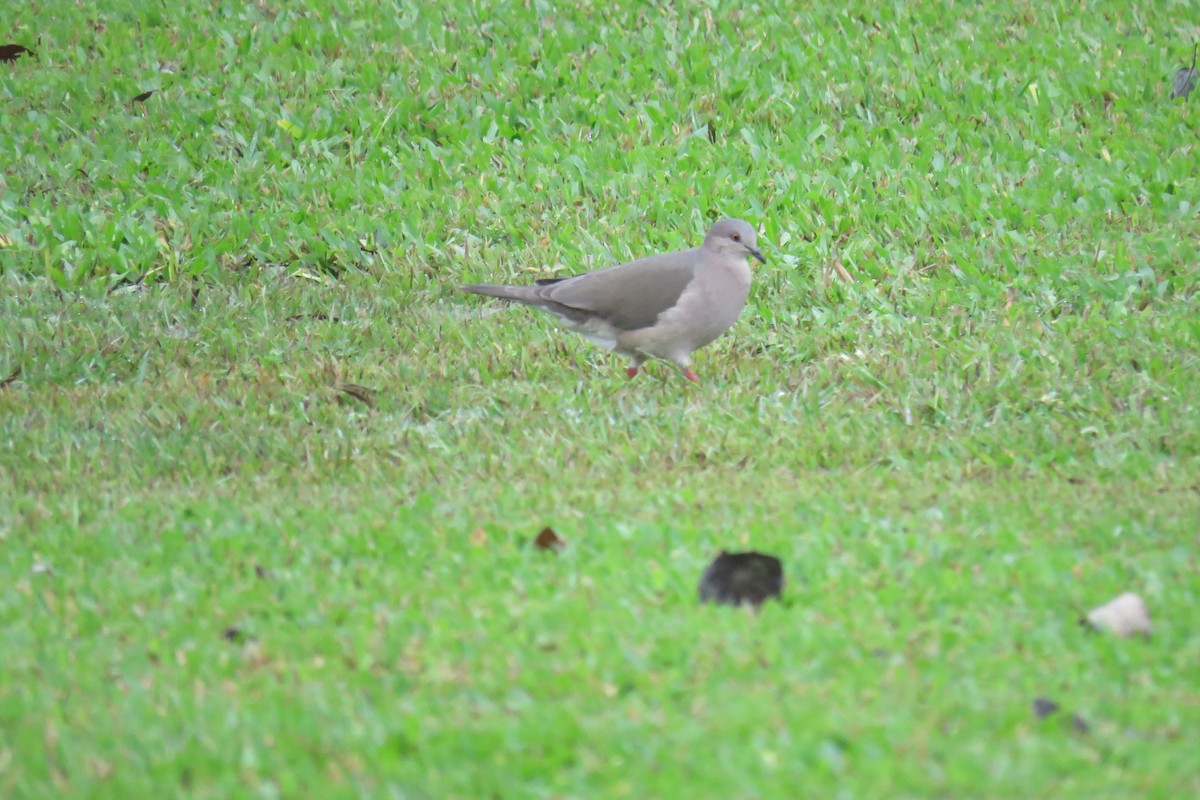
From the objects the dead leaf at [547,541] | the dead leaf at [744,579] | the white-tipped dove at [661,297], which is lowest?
Answer: the white-tipped dove at [661,297]

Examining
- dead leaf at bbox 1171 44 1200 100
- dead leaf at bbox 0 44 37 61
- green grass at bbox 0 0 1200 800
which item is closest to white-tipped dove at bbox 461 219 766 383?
green grass at bbox 0 0 1200 800

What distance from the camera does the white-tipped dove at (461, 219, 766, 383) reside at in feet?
22.7

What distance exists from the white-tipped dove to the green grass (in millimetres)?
237

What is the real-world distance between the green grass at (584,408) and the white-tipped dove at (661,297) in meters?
0.24

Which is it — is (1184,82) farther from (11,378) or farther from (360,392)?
(11,378)

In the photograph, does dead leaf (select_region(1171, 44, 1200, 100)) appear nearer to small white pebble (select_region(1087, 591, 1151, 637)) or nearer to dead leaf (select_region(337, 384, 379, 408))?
dead leaf (select_region(337, 384, 379, 408))

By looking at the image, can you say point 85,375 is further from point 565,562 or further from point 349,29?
point 349,29

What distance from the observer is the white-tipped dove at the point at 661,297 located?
6934 millimetres

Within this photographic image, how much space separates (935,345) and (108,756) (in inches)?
189

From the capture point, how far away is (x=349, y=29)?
11039 millimetres

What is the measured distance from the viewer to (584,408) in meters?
6.64

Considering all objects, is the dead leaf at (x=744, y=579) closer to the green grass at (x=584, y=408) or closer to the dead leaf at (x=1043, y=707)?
the green grass at (x=584, y=408)

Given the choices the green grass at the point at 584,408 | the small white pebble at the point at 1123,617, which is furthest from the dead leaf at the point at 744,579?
the small white pebble at the point at 1123,617

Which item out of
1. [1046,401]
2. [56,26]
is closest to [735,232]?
[1046,401]
